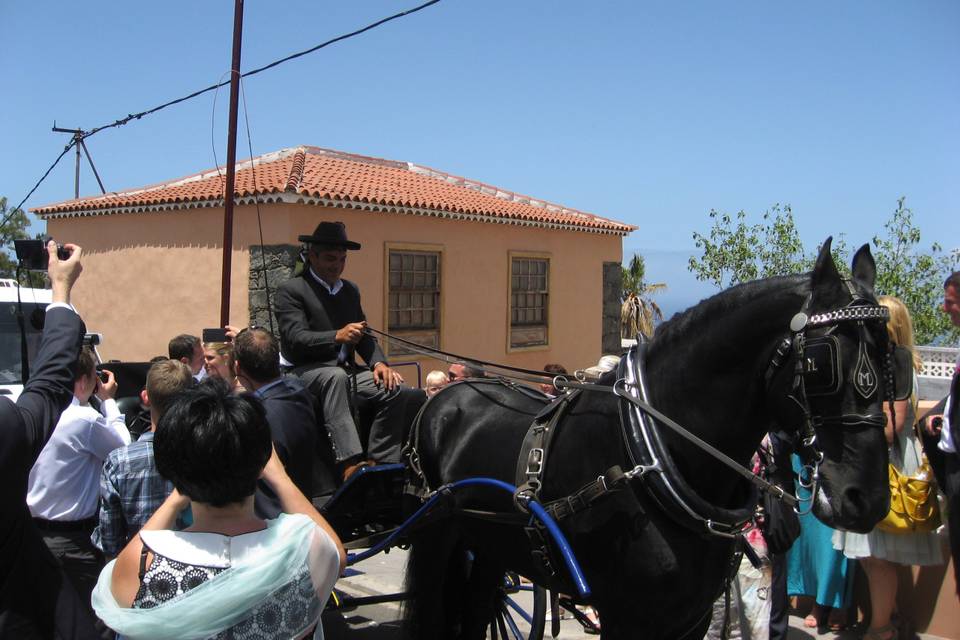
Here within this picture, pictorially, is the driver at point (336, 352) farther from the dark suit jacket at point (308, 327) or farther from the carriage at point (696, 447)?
the carriage at point (696, 447)

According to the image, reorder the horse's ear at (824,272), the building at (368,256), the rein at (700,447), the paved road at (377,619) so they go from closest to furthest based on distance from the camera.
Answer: the horse's ear at (824,272)
the rein at (700,447)
the paved road at (377,619)
the building at (368,256)

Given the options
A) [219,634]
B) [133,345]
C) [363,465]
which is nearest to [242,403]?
[219,634]

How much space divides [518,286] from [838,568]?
456 inches

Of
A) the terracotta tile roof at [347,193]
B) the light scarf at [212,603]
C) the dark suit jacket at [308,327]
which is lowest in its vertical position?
the light scarf at [212,603]

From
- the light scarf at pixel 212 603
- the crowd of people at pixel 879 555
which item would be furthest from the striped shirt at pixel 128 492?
the crowd of people at pixel 879 555

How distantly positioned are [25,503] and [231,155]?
9531mm

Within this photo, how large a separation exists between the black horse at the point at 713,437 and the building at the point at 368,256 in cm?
894

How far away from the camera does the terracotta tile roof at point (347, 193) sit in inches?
500

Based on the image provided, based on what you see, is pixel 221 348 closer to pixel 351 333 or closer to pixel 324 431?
pixel 324 431

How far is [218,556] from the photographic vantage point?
1848 millimetres

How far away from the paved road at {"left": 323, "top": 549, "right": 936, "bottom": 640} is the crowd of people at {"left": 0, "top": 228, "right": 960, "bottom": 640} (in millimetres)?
197

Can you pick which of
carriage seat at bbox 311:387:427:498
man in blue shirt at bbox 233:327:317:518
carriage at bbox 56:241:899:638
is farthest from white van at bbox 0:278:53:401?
carriage at bbox 56:241:899:638

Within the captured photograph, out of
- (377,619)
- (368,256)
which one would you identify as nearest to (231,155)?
(368,256)

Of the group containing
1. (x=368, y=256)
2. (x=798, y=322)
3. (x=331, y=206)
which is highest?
→ (x=331, y=206)
